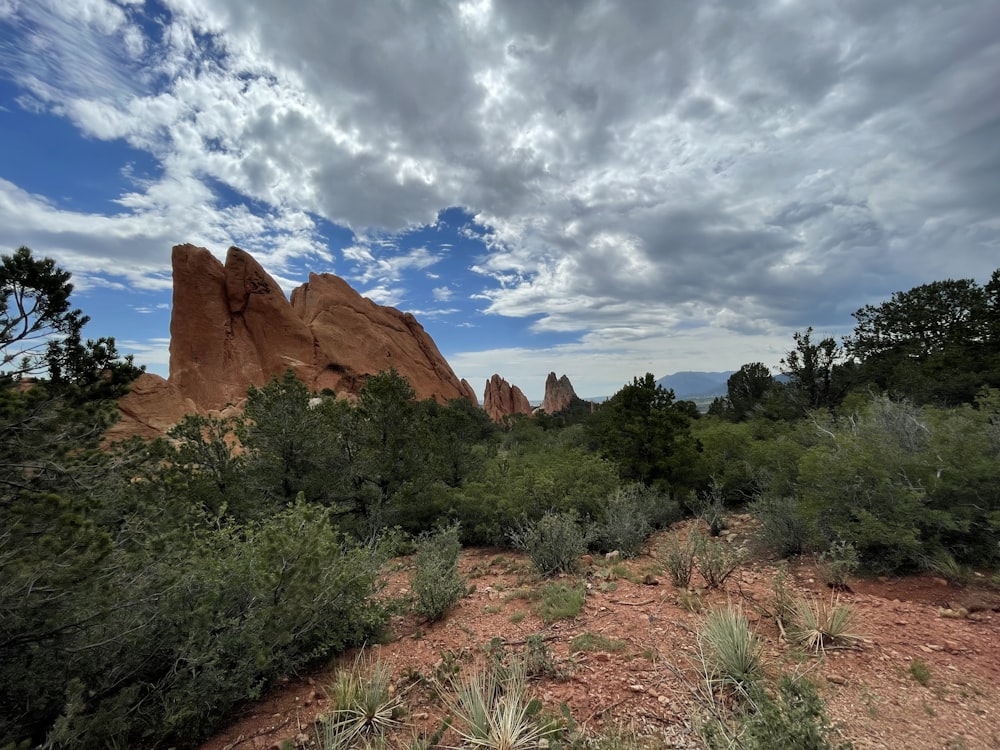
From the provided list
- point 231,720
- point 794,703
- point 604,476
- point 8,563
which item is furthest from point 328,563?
point 604,476

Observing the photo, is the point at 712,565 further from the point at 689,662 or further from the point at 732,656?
the point at 732,656

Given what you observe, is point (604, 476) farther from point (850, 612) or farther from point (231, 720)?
point (231, 720)

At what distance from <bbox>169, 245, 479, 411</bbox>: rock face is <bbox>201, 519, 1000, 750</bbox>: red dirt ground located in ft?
103

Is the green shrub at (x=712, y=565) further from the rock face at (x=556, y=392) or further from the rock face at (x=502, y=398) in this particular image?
the rock face at (x=556, y=392)

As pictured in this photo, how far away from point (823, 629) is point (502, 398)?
74902 millimetres

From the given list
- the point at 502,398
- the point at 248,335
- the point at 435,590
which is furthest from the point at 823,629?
the point at 502,398

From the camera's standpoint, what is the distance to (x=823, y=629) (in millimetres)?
3854

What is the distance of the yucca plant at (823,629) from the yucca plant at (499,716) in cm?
253

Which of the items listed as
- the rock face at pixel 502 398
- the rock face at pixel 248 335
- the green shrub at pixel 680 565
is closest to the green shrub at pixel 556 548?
the green shrub at pixel 680 565

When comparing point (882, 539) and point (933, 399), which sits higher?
point (933, 399)

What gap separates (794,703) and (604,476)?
781cm

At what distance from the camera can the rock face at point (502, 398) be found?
3051 inches

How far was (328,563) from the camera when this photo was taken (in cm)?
434

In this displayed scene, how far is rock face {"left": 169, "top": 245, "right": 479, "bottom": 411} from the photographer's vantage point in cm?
3441
